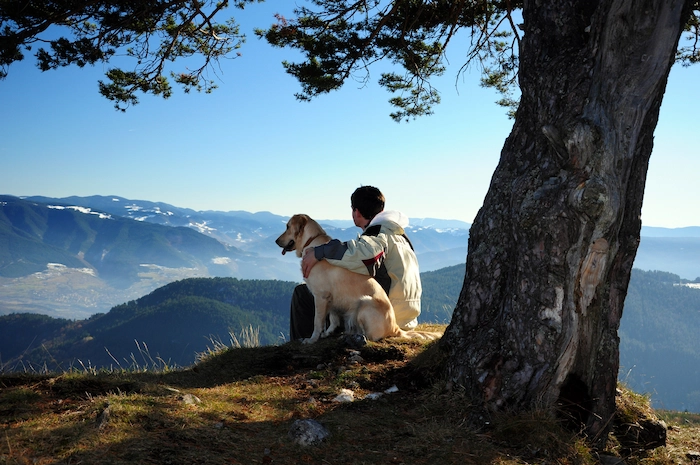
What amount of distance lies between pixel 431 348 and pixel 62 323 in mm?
202869

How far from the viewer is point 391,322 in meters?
6.72

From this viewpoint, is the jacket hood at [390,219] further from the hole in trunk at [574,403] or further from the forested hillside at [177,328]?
the forested hillside at [177,328]

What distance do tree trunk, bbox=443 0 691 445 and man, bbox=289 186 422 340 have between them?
2312mm

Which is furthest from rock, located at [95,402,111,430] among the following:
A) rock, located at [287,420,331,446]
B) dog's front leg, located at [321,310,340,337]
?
dog's front leg, located at [321,310,340,337]

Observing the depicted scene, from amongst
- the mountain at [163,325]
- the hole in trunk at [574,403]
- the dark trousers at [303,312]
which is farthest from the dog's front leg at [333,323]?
the mountain at [163,325]

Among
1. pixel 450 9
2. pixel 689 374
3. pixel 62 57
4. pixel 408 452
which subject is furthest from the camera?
pixel 689 374

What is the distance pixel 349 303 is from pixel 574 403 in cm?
325

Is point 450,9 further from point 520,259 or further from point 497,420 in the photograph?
point 497,420

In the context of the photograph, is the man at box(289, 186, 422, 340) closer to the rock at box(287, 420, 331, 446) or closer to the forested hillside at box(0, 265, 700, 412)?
the rock at box(287, 420, 331, 446)

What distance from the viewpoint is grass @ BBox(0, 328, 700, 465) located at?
11.2ft

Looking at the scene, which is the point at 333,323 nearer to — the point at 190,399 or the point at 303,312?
the point at 303,312

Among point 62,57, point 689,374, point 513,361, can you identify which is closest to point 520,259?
point 513,361

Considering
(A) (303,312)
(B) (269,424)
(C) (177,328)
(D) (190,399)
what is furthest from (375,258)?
(C) (177,328)

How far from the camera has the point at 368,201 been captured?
24.9 ft
